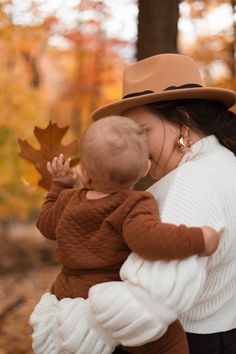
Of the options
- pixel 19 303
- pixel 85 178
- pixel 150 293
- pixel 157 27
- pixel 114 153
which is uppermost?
pixel 157 27

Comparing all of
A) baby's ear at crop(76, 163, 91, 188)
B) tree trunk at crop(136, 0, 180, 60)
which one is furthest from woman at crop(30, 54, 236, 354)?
tree trunk at crop(136, 0, 180, 60)

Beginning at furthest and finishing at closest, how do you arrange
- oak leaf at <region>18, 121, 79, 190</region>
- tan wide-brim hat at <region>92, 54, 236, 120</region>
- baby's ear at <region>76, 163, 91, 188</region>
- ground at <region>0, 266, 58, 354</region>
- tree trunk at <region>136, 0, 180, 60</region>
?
ground at <region>0, 266, 58, 354</region>, tree trunk at <region>136, 0, 180, 60</region>, oak leaf at <region>18, 121, 79, 190</region>, tan wide-brim hat at <region>92, 54, 236, 120</region>, baby's ear at <region>76, 163, 91, 188</region>

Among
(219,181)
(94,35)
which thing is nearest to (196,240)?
(219,181)

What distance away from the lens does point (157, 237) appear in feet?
6.36

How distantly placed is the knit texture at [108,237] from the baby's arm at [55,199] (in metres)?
0.04

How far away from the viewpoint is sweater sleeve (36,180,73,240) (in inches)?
92.7

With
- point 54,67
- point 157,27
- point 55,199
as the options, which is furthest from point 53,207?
point 54,67

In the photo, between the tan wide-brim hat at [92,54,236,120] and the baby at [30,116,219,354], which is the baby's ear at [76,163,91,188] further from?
the tan wide-brim hat at [92,54,236,120]

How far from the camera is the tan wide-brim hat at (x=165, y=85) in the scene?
7.62 ft

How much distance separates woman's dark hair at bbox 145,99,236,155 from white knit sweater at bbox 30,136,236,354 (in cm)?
5

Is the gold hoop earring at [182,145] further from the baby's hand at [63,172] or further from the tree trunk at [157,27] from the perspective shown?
the tree trunk at [157,27]

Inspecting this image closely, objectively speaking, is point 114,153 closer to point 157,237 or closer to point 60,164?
point 157,237

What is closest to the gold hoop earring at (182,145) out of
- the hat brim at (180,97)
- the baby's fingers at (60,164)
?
the hat brim at (180,97)

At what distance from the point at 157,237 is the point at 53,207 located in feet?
2.02
